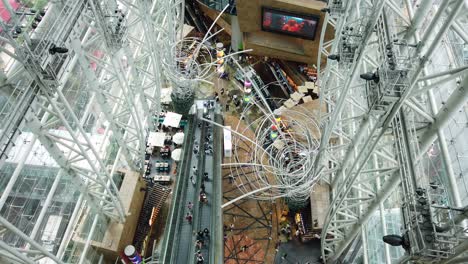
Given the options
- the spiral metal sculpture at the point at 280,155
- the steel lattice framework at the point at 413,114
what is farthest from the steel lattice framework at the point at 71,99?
the steel lattice framework at the point at 413,114

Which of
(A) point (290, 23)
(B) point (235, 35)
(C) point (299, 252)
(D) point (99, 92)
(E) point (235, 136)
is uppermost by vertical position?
(B) point (235, 35)

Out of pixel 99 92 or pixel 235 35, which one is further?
pixel 235 35

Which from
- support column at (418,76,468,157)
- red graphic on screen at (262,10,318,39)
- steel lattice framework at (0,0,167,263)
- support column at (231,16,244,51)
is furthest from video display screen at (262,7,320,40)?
support column at (418,76,468,157)

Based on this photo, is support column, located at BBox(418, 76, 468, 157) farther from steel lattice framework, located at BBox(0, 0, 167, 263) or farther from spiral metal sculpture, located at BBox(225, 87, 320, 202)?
steel lattice framework, located at BBox(0, 0, 167, 263)

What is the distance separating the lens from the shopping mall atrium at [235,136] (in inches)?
543

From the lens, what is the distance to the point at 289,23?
31.2 meters

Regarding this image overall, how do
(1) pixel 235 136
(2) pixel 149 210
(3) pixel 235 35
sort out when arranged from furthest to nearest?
(3) pixel 235 35, (1) pixel 235 136, (2) pixel 149 210

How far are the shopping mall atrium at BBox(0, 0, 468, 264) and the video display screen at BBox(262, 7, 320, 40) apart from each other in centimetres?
15

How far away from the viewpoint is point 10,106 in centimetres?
1552

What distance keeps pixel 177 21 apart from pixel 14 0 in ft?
65.9

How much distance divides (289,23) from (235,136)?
10.6 metres

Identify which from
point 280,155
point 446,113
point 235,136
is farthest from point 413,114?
point 235,136

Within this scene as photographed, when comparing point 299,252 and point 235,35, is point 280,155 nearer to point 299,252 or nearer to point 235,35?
point 299,252

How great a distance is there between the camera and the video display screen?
30281mm
